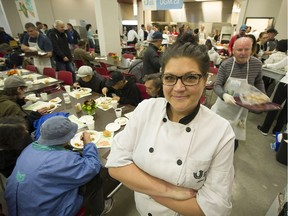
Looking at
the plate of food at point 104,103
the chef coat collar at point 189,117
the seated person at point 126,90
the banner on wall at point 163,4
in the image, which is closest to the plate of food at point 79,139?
the plate of food at point 104,103

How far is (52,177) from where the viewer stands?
1253 millimetres

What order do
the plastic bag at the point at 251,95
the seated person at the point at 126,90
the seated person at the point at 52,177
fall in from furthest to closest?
the seated person at the point at 126,90, the plastic bag at the point at 251,95, the seated person at the point at 52,177

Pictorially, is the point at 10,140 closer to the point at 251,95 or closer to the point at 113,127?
the point at 113,127

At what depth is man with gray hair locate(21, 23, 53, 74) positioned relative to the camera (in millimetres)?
4375

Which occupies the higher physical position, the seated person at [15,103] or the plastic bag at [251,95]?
the plastic bag at [251,95]

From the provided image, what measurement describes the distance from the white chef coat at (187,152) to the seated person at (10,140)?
115cm

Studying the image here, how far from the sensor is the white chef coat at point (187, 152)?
79 cm

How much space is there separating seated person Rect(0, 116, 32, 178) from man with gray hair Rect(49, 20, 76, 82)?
12.0ft

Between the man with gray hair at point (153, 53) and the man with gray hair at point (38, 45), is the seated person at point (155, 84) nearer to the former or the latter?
the man with gray hair at point (153, 53)

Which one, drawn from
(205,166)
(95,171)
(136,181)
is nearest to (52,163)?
(95,171)

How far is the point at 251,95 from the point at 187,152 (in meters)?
1.49

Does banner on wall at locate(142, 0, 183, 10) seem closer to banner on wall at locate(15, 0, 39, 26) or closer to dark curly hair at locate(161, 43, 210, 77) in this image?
dark curly hair at locate(161, 43, 210, 77)

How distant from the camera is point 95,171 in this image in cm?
143

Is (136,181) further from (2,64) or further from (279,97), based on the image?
(2,64)
